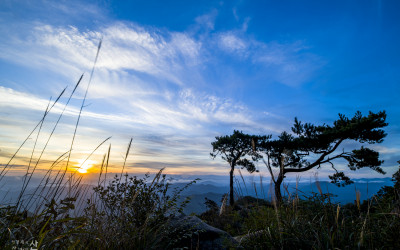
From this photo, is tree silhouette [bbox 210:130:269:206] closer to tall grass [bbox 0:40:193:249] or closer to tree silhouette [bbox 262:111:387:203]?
tree silhouette [bbox 262:111:387:203]

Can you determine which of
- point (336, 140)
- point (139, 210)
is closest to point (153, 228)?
point (139, 210)

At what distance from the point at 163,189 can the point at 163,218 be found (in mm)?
827

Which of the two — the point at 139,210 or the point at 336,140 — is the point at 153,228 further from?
the point at 336,140

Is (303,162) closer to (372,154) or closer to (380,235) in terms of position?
(372,154)

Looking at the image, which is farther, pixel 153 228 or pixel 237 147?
pixel 237 147

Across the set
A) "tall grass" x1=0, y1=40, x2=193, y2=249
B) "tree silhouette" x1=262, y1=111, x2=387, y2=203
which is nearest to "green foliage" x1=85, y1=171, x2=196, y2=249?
"tall grass" x1=0, y1=40, x2=193, y2=249

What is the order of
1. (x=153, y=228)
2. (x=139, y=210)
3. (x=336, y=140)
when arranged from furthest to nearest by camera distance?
(x=336, y=140)
(x=139, y=210)
(x=153, y=228)

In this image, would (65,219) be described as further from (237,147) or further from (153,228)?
(237,147)

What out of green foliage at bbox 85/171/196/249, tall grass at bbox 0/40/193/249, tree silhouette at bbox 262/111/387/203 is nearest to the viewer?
tall grass at bbox 0/40/193/249

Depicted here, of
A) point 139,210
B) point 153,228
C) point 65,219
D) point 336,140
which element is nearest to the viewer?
point 65,219

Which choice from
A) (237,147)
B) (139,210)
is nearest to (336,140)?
(237,147)

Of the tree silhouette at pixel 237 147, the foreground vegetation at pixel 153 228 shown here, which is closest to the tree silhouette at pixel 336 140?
the tree silhouette at pixel 237 147

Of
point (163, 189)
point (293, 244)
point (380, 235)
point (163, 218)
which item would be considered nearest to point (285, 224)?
point (293, 244)

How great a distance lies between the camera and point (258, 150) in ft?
Answer: 66.5
